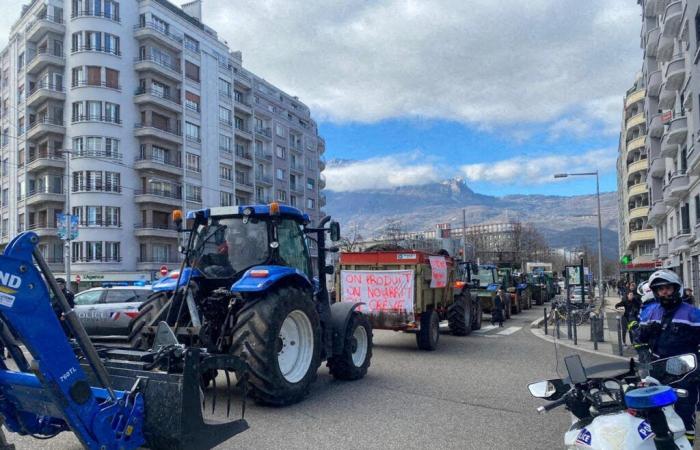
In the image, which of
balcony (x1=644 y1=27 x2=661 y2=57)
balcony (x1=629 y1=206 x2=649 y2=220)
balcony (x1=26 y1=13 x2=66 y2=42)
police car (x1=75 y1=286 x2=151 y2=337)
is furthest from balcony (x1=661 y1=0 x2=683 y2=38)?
balcony (x1=26 y1=13 x2=66 y2=42)

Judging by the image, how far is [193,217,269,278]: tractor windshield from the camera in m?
7.31

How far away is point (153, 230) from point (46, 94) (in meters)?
13.0

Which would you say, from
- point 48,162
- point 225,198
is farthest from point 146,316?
point 225,198

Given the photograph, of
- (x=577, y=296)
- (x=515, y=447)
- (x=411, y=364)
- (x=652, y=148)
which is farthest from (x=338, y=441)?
(x=652, y=148)

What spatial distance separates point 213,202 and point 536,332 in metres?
39.3

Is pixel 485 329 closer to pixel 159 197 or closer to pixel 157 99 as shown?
pixel 159 197

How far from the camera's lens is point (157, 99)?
45062mm

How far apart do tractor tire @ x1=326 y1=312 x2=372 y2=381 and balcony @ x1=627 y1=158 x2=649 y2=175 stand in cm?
6037

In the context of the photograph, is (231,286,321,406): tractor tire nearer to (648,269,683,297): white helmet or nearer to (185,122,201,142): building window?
(648,269,683,297): white helmet

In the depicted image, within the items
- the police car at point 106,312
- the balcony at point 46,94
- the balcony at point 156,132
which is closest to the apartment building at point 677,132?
the police car at point 106,312

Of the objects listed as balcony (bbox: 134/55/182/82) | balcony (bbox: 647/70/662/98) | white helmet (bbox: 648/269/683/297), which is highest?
balcony (bbox: 134/55/182/82)

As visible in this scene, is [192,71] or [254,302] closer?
[254,302]

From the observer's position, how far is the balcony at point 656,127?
37000mm

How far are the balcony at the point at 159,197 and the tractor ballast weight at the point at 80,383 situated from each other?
4167 cm
